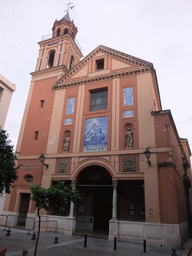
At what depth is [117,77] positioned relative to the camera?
59.5ft

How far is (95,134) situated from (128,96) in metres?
4.22

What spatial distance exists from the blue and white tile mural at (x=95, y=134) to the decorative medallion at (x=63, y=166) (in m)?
1.88

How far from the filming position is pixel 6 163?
1055 centimetres

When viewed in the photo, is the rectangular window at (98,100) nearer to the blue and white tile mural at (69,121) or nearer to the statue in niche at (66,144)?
the blue and white tile mural at (69,121)

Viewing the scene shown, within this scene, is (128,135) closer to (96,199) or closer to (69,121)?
(69,121)

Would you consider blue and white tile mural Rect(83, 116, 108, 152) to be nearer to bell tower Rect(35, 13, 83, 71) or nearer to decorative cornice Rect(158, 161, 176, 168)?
decorative cornice Rect(158, 161, 176, 168)

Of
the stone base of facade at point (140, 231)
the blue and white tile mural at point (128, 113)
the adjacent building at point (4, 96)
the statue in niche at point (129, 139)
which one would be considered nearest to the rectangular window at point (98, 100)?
the blue and white tile mural at point (128, 113)

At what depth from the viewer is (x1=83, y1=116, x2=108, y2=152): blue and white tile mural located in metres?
16.0

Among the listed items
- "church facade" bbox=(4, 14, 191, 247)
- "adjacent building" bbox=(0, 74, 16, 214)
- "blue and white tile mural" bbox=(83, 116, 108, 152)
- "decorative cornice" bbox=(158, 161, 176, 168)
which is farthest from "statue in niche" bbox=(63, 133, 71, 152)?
"decorative cornice" bbox=(158, 161, 176, 168)

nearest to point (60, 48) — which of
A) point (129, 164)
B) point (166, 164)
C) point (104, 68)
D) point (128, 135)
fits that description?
point (104, 68)

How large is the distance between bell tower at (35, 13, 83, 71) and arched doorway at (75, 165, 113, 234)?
38.1 feet

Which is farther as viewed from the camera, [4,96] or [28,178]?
[4,96]

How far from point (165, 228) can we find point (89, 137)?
8.39m

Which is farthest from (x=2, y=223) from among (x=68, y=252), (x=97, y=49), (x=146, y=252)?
(x=97, y=49)
